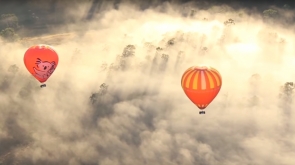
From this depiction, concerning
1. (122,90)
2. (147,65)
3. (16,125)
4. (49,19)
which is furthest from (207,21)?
(16,125)

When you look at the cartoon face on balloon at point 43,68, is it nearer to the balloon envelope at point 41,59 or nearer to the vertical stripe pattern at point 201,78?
the balloon envelope at point 41,59

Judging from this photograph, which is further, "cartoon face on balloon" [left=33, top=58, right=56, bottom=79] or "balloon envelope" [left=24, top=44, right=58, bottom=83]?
"cartoon face on balloon" [left=33, top=58, right=56, bottom=79]

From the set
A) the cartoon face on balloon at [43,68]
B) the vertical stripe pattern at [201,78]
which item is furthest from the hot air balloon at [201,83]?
the cartoon face on balloon at [43,68]

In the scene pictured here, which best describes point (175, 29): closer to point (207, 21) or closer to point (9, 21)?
point (207, 21)

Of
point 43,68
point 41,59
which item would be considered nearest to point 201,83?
point 41,59

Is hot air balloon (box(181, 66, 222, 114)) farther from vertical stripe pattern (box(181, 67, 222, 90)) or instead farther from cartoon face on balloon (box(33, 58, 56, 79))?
cartoon face on balloon (box(33, 58, 56, 79))

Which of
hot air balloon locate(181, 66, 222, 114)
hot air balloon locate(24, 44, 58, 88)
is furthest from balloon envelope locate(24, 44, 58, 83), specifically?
hot air balloon locate(181, 66, 222, 114)

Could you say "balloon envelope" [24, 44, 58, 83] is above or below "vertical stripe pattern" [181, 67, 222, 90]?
above
